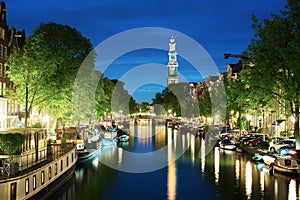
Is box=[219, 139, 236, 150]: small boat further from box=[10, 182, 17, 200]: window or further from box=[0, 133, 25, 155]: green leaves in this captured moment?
box=[10, 182, 17, 200]: window

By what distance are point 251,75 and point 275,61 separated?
14.0 ft

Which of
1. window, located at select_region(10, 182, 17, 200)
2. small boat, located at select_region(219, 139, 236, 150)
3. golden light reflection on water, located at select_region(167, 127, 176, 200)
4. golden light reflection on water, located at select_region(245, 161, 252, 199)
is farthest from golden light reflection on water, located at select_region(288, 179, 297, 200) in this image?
small boat, located at select_region(219, 139, 236, 150)

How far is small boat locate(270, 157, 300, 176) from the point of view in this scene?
4221 centimetres

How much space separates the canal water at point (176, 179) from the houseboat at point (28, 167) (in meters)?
1.68

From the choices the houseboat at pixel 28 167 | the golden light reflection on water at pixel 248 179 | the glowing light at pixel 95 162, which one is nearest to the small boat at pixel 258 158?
the golden light reflection on water at pixel 248 179

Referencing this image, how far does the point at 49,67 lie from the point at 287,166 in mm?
30445

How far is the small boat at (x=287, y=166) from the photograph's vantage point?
42209mm

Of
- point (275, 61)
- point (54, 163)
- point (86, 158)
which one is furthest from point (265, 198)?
point (86, 158)

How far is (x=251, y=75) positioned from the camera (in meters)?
54.4

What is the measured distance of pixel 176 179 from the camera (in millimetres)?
44406

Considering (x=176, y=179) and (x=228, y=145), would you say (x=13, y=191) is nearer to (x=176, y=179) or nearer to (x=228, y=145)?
(x=176, y=179)

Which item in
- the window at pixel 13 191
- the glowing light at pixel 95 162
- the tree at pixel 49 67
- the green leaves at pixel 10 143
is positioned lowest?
the glowing light at pixel 95 162

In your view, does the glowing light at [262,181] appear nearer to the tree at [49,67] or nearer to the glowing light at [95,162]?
the glowing light at [95,162]

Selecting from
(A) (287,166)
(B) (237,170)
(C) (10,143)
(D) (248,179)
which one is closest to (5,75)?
(B) (237,170)
